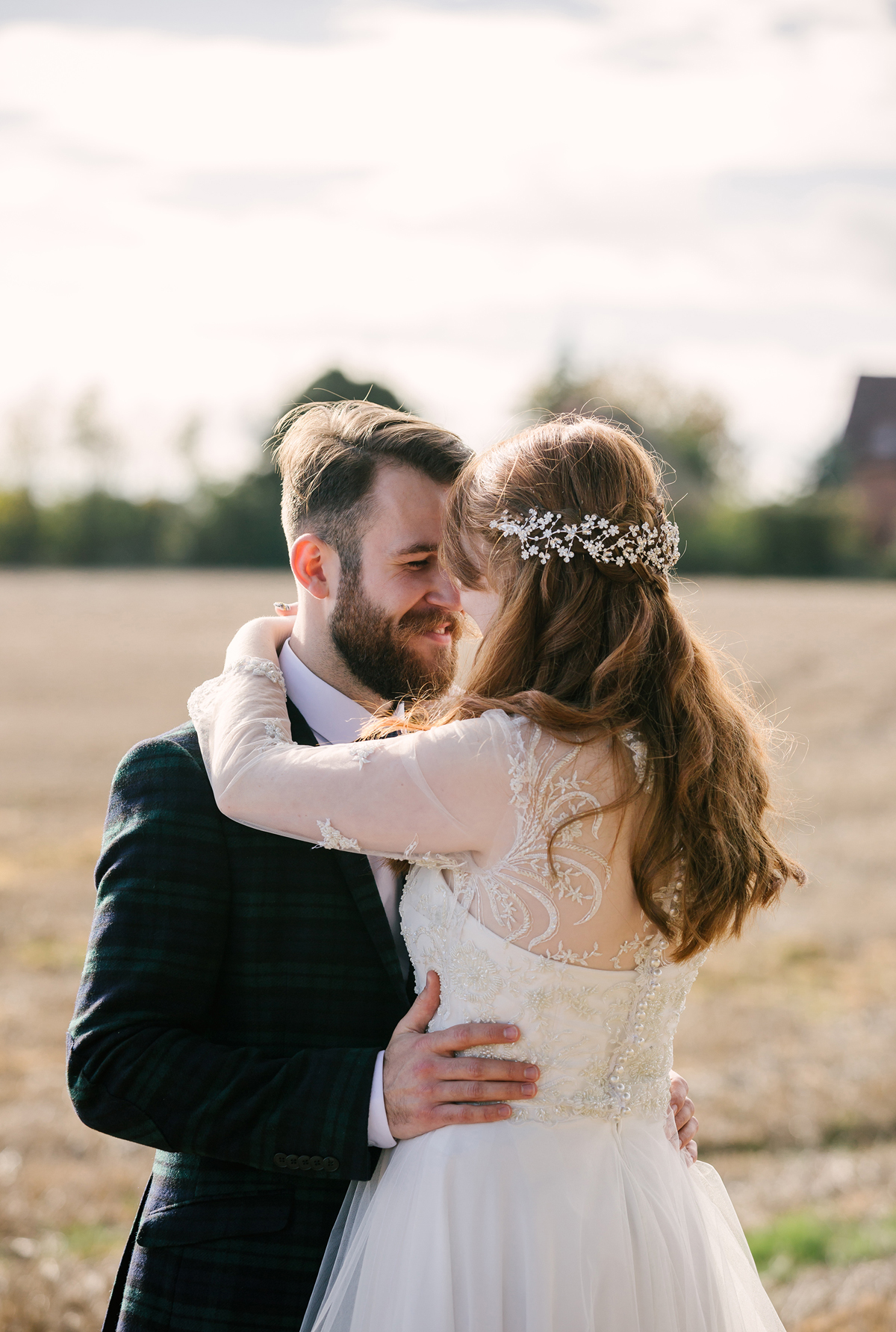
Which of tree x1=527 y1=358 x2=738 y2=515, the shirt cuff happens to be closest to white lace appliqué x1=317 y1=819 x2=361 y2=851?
the shirt cuff

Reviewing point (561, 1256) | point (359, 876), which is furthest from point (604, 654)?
point (561, 1256)

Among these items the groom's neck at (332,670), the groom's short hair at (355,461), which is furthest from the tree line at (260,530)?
the groom's neck at (332,670)

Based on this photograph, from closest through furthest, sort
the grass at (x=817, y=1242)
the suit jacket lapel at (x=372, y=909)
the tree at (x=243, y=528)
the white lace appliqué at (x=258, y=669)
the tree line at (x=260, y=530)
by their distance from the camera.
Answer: the suit jacket lapel at (x=372, y=909)
the white lace appliqué at (x=258, y=669)
the grass at (x=817, y=1242)
the tree at (x=243, y=528)
the tree line at (x=260, y=530)

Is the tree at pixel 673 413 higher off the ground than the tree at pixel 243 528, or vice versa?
the tree at pixel 673 413

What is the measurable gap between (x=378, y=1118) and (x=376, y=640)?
1.03m

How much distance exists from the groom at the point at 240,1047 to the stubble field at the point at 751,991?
89 centimetres

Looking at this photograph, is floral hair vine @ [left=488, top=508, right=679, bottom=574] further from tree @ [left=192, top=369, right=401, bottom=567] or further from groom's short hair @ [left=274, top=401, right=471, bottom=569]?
tree @ [left=192, top=369, right=401, bottom=567]

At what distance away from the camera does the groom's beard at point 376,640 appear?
8.68ft

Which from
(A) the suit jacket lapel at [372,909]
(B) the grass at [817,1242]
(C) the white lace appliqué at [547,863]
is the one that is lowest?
(B) the grass at [817,1242]

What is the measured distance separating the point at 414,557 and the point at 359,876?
0.78 meters

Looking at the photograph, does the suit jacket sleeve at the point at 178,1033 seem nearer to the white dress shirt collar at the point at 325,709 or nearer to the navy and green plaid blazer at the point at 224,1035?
the navy and green plaid blazer at the point at 224,1035

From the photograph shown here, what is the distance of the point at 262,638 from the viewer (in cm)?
261

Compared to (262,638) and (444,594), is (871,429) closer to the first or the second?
(444,594)

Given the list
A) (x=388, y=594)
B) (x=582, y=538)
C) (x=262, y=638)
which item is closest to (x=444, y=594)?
(x=388, y=594)
